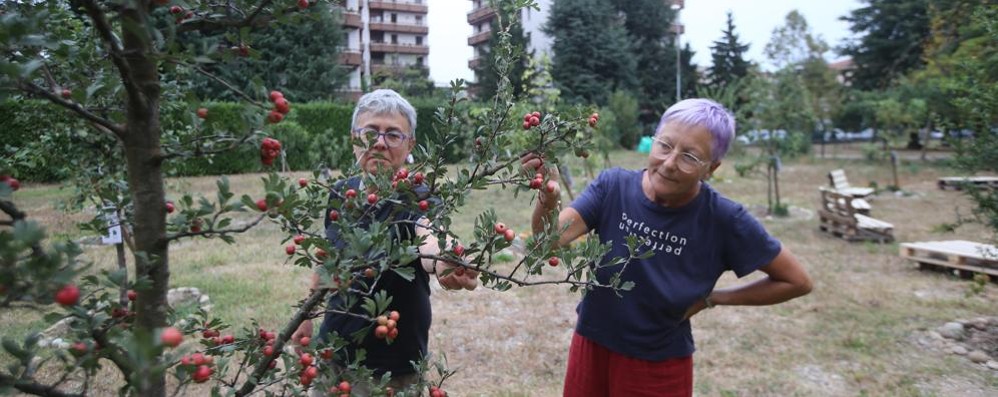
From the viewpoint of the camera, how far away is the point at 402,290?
7.63 ft

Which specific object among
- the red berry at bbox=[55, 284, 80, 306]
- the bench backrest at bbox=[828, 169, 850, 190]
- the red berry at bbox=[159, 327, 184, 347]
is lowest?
the bench backrest at bbox=[828, 169, 850, 190]

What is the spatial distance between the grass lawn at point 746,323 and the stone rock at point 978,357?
0.09 m

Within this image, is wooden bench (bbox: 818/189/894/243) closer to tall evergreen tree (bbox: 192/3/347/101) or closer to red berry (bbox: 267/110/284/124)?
red berry (bbox: 267/110/284/124)

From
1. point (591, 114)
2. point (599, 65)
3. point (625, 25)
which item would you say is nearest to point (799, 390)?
point (591, 114)

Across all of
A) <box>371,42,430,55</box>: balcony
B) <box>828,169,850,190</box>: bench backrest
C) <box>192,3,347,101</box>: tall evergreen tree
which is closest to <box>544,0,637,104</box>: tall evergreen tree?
<box>371,42,430,55</box>: balcony

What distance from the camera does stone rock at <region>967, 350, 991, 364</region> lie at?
15.9ft

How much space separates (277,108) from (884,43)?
37895 millimetres

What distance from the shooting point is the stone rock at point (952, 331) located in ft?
17.6

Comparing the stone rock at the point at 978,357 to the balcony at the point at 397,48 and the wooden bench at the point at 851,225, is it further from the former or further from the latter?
the balcony at the point at 397,48

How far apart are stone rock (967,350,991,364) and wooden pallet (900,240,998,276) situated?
2322 mm

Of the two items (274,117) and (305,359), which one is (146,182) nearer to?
(274,117)

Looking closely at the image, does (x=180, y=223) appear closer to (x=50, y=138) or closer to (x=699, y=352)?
(x=50, y=138)

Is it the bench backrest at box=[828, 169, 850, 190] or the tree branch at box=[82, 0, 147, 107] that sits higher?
the tree branch at box=[82, 0, 147, 107]

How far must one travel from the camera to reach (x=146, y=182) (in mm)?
1157
